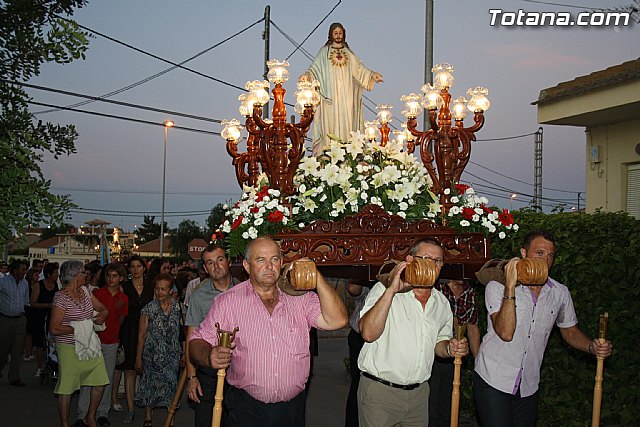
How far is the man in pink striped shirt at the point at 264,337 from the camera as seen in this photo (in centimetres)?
502

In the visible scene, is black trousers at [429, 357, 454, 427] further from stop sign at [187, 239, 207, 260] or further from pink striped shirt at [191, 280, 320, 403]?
stop sign at [187, 239, 207, 260]

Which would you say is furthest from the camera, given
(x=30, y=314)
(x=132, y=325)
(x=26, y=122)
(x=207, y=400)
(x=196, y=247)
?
(x=196, y=247)

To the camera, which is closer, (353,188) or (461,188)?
(353,188)

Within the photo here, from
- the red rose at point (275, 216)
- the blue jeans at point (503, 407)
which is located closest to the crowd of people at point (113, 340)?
the red rose at point (275, 216)

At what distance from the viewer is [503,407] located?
227 inches

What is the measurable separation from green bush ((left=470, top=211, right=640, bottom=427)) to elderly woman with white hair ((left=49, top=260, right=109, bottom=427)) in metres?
5.10

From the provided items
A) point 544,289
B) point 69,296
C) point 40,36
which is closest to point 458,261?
point 544,289

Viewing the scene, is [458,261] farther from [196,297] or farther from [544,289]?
[196,297]

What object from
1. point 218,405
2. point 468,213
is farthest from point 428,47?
point 218,405

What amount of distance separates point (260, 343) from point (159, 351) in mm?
4757

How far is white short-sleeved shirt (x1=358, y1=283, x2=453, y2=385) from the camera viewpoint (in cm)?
553

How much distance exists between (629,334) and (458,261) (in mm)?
1887

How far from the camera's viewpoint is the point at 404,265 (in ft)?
16.6

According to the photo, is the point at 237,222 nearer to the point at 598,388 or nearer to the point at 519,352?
the point at 519,352
